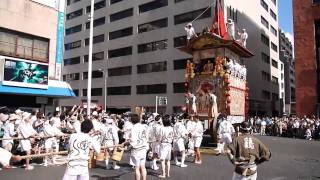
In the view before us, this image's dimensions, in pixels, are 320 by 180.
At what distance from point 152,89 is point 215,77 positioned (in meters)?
31.8

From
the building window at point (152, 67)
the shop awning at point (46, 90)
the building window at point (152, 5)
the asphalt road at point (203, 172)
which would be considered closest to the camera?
the asphalt road at point (203, 172)

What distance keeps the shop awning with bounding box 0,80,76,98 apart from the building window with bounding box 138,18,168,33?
27143 millimetres

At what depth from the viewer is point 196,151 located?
13.6 m

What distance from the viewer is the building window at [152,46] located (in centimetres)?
4828

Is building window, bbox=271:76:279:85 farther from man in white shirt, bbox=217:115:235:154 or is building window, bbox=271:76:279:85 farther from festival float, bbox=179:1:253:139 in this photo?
Answer: man in white shirt, bbox=217:115:235:154

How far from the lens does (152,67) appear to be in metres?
49.7

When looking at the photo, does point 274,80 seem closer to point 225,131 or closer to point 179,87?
point 179,87

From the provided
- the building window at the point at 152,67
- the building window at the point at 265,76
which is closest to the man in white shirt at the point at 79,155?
the building window at the point at 152,67

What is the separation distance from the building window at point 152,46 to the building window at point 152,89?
5.19m

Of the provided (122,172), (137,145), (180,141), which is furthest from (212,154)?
(137,145)

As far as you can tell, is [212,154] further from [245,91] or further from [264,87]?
[264,87]

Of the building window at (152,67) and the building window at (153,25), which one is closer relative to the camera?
the building window at (152,67)

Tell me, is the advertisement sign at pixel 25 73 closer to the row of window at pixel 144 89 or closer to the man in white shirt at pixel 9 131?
the man in white shirt at pixel 9 131

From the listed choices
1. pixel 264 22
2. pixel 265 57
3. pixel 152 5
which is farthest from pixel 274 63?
pixel 152 5
